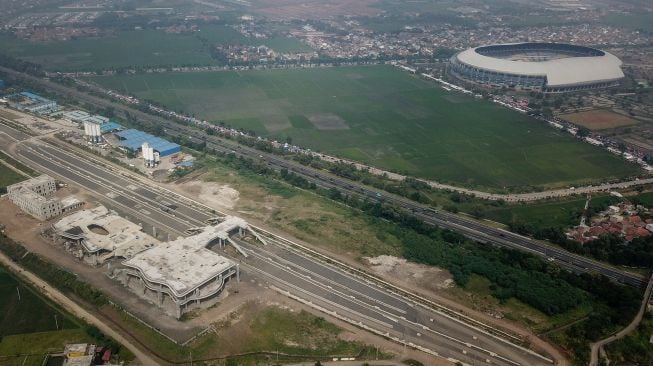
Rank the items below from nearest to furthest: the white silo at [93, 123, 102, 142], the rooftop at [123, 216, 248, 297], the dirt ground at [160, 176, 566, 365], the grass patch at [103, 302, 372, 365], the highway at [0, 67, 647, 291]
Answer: the grass patch at [103, 302, 372, 365] → the dirt ground at [160, 176, 566, 365] → the rooftop at [123, 216, 248, 297] → the highway at [0, 67, 647, 291] → the white silo at [93, 123, 102, 142]

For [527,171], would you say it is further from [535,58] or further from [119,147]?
[535,58]

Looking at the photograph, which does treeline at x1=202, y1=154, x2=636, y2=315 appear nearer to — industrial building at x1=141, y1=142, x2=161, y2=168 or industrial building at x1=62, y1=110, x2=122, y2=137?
industrial building at x1=141, y1=142, x2=161, y2=168

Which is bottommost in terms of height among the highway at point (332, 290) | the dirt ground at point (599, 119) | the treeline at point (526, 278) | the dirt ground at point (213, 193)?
the dirt ground at point (213, 193)

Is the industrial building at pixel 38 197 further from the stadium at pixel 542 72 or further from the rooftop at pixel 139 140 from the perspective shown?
the stadium at pixel 542 72

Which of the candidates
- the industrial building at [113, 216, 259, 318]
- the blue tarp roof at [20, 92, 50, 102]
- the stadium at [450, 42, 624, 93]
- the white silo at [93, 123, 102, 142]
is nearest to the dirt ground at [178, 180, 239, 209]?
the industrial building at [113, 216, 259, 318]

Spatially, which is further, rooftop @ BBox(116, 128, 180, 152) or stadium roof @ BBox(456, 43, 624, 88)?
stadium roof @ BBox(456, 43, 624, 88)

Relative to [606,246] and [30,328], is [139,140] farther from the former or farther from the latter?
[606,246]

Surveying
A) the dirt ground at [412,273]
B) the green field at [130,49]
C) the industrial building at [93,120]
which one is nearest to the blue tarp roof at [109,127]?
the industrial building at [93,120]
